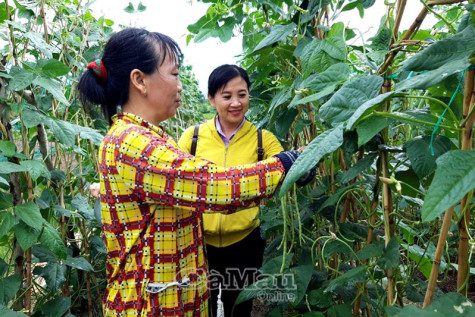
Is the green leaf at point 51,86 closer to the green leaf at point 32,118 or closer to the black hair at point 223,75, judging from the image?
the green leaf at point 32,118

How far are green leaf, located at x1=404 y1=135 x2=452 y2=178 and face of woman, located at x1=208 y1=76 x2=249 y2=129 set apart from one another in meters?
1.10

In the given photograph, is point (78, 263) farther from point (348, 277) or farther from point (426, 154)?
point (426, 154)

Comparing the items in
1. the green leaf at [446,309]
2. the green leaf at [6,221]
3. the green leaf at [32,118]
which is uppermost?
the green leaf at [32,118]

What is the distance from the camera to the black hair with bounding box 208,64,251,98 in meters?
1.82

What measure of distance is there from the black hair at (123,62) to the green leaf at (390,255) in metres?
0.73

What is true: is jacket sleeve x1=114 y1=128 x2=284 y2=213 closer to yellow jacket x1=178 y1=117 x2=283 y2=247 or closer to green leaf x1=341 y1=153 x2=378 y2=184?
green leaf x1=341 y1=153 x2=378 y2=184

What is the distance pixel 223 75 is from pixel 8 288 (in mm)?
1154

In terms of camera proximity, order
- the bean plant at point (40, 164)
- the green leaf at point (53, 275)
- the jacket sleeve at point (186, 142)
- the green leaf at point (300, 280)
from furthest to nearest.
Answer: the jacket sleeve at point (186, 142) < the green leaf at point (53, 275) < the bean plant at point (40, 164) < the green leaf at point (300, 280)

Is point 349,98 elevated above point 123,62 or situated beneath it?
situated beneath

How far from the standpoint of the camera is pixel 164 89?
3.64ft

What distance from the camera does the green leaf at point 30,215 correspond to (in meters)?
1.24

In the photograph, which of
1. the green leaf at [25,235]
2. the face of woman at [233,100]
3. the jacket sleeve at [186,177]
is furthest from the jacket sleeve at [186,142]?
the jacket sleeve at [186,177]

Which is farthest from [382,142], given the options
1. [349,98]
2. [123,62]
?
[123,62]

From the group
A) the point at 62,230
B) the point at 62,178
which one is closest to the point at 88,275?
the point at 62,230
